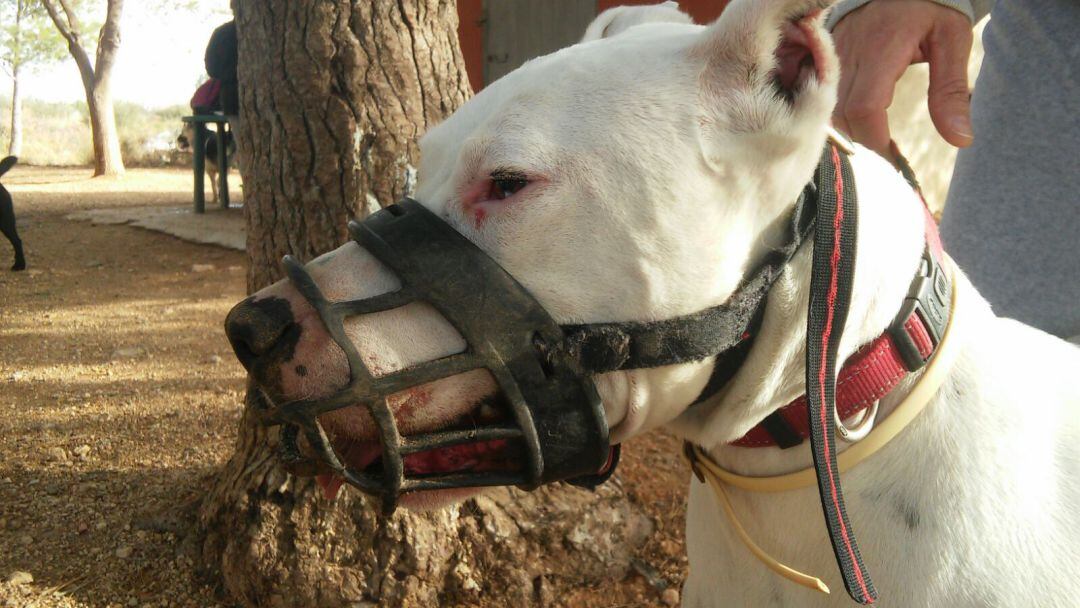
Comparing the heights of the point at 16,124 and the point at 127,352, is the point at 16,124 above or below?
above

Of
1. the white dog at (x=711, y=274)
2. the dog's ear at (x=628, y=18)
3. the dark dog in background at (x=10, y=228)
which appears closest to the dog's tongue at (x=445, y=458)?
the white dog at (x=711, y=274)

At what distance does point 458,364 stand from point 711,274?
0.42 meters

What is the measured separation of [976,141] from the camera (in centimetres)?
225

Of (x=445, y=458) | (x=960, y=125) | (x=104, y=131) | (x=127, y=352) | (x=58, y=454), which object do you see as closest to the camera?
(x=445, y=458)

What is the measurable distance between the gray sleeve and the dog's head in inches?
27.3

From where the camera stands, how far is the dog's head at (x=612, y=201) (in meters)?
1.21

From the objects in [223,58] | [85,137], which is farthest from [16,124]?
[223,58]

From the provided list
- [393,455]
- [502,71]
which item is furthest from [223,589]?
[502,71]

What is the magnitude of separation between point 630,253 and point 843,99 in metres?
0.93

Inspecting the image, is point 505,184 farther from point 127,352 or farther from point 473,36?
point 473,36

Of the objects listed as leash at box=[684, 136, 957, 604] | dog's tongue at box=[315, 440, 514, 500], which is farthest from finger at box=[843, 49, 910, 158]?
dog's tongue at box=[315, 440, 514, 500]

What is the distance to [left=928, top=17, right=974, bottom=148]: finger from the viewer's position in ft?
5.71

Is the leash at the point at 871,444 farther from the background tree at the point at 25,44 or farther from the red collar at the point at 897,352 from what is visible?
the background tree at the point at 25,44

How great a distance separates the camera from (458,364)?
3.91 ft
